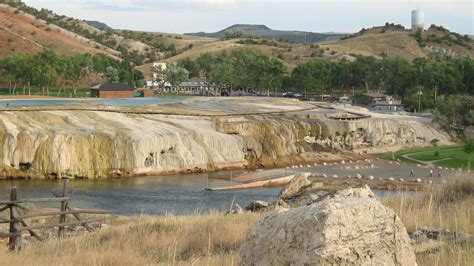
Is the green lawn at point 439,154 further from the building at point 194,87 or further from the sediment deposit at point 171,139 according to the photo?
the building at point 194,87

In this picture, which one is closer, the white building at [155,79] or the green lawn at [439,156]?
the green lawn at [439,156]

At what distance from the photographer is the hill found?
463 feet

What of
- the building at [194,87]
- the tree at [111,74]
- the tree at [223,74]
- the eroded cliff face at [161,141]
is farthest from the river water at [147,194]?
the building at [194,87]

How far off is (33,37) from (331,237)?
15766 centimetres

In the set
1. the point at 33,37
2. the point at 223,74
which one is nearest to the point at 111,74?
the point at 223,74

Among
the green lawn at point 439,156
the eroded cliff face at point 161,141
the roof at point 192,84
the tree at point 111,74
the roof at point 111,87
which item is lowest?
the green lawn at point 439,156

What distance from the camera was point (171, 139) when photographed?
5859 centimetres

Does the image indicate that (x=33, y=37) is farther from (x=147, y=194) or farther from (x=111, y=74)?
(x=147, y=194)

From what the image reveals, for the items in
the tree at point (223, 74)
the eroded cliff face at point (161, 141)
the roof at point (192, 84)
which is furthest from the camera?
the roof at point (192, 84)

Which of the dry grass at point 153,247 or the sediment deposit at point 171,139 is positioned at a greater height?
the dry grass at point 153,247

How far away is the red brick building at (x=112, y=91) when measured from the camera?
104838 mm

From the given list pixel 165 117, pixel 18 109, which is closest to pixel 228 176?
pixel 165 117

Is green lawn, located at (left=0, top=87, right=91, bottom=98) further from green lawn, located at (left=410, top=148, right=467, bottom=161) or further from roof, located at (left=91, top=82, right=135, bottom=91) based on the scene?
green lawn, located at (left=410, top=148, right=467, bottom=161)

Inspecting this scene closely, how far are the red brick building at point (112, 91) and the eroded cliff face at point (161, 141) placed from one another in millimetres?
39716
